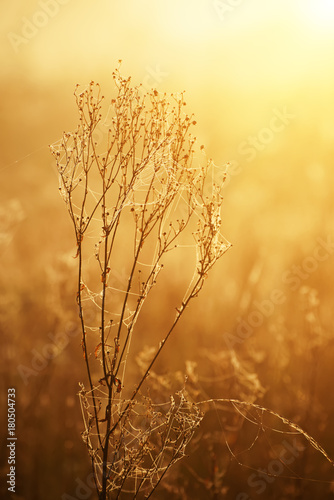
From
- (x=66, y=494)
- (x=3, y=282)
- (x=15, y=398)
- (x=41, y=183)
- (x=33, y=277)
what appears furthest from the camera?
(x=41, y=183)

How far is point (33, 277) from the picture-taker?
26.6 ft

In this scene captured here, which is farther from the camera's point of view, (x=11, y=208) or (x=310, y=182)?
(x=310, y=182)

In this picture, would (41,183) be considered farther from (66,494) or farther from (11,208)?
(66,494)

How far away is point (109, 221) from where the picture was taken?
2582 millimetres

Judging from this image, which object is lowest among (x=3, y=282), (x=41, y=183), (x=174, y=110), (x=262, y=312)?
(x=174, y=110)

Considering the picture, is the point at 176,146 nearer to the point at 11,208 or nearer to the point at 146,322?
the point at 11,208

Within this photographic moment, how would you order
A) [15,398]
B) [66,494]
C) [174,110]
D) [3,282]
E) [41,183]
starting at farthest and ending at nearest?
1. [41,183]
2. [3,282]
3. [15,398]
4. [66,494]
5. [174,110]

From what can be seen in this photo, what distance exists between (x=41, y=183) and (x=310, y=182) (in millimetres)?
5022

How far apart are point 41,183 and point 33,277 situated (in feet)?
6.43

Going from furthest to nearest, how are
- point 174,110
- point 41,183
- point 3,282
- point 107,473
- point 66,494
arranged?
point 41,183, point 3,282, point 66,494, point 174,110, point 107,473

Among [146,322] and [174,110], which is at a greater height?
[146,322]

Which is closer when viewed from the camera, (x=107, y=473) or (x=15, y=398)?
(x=107, y=473)

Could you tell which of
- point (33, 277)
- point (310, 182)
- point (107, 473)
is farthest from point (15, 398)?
point (310, 182)

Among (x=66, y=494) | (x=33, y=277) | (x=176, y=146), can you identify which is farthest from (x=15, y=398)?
(x=176, y=146)
